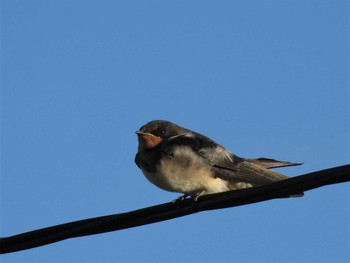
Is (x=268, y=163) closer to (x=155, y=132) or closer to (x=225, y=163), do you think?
(x=225, y=163)

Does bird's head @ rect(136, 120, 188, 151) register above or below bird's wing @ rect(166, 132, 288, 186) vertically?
above

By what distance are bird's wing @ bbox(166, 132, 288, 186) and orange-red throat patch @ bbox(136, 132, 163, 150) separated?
0.18 metres

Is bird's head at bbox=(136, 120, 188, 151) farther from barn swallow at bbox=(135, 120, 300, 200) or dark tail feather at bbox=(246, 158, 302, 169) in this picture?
dark tail feather at bbox=(246, 158, 302, 169)

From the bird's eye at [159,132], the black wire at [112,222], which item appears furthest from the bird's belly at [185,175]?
the black wire at [112,222]

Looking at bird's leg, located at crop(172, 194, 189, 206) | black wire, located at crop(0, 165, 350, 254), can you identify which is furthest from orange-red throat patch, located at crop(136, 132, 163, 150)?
black wire, located at crop(0, 165, 350, 254)

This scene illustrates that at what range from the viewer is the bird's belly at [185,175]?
→ 7211 millimetres

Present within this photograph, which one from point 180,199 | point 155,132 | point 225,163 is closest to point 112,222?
point 180,199

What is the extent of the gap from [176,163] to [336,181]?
3026 millimetres

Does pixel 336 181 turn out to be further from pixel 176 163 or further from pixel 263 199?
pixel 176 163

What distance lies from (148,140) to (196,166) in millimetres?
656

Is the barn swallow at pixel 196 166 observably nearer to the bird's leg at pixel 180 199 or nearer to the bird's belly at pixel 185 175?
the bird's belly at pixel 185 175

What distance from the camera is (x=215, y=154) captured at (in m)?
7.53

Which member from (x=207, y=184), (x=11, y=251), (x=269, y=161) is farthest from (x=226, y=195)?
(x=269, y=161)

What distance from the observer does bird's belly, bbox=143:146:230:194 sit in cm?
721
